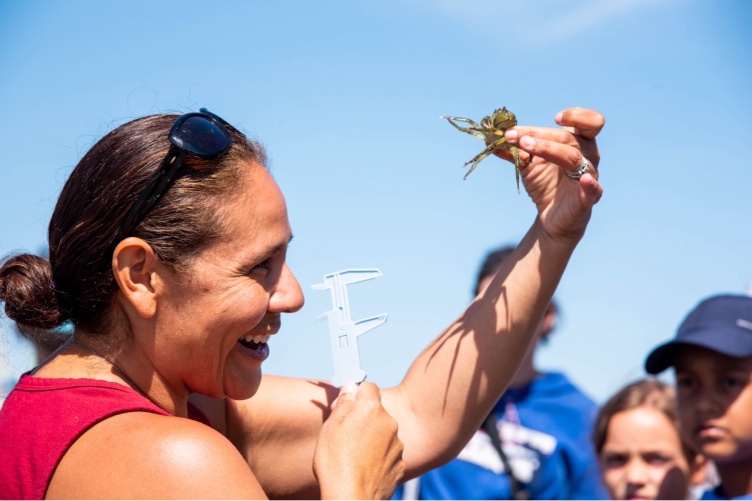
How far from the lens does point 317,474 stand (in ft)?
6.81

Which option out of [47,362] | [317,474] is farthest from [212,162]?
[317,474]

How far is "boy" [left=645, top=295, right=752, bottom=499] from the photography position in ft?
11.2

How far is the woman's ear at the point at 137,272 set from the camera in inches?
85.7

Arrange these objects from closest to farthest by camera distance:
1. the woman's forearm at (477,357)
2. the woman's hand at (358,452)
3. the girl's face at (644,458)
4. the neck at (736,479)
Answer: the woman's hand at (358,452)
the woman's forearm at (477,357)
the neck at (736,479)
the girl's face at (644,458)

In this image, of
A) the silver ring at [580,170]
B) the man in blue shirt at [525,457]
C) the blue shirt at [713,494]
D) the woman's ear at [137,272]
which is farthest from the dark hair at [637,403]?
the woman's ear at [137,272]

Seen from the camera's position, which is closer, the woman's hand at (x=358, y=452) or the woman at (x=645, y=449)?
the woman's hand at (x=358, y=452)

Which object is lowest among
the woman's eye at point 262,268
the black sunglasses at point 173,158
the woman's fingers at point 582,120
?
the woman's eye at point 262,268

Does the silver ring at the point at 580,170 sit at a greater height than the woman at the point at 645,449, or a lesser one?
greater

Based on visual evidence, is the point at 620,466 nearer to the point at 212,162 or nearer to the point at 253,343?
the point at 253,343

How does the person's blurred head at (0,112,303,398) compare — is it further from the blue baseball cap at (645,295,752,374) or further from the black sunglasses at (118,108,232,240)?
the blue baseball cap at (645,295,752,374)

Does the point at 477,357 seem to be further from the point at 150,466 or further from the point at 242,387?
the point at 150,466

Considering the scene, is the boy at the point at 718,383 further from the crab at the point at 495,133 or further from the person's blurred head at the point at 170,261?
the person's blurred head at the point at 170,261

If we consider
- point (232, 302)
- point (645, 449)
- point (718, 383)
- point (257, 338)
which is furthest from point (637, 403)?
point (232, 302)

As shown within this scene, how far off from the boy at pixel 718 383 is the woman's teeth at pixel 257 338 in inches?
74.4
